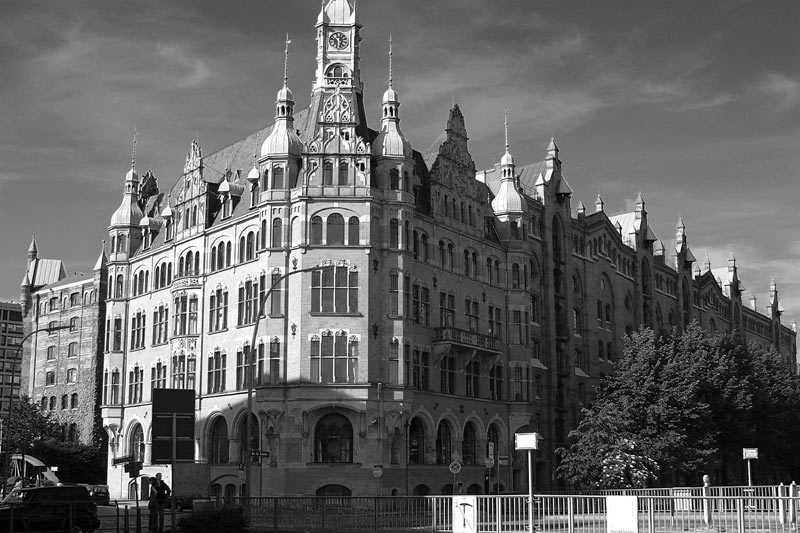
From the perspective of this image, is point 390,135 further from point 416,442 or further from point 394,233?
point 416,442

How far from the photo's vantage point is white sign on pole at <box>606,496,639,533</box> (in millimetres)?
28344

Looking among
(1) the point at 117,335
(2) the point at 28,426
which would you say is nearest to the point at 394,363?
(1) the point at 117,335

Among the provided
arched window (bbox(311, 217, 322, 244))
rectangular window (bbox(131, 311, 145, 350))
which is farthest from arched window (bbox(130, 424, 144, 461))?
arched window (bbox(311, 217, 322, 244))

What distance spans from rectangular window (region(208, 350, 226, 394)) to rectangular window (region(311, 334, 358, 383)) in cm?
873

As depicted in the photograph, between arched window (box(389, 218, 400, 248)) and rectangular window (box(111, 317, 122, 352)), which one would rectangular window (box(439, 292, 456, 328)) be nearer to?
arched window (box(389, 218, 400, 248))

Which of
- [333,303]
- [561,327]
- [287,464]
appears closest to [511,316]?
[561,327]

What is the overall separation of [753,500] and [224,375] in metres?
39.3

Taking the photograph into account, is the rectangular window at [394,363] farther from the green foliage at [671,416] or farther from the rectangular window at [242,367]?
the green foliage at [671,416]

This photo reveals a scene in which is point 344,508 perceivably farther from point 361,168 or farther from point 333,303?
point 361,168

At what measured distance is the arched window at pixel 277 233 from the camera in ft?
192

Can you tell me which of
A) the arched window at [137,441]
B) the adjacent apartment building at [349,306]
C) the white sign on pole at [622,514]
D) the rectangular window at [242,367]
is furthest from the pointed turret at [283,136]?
the white sign on pole at [622,514]

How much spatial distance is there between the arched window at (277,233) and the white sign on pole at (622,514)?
33.2 metres

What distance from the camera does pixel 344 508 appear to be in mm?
34031

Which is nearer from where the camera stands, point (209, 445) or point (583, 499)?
point (583, 499)
